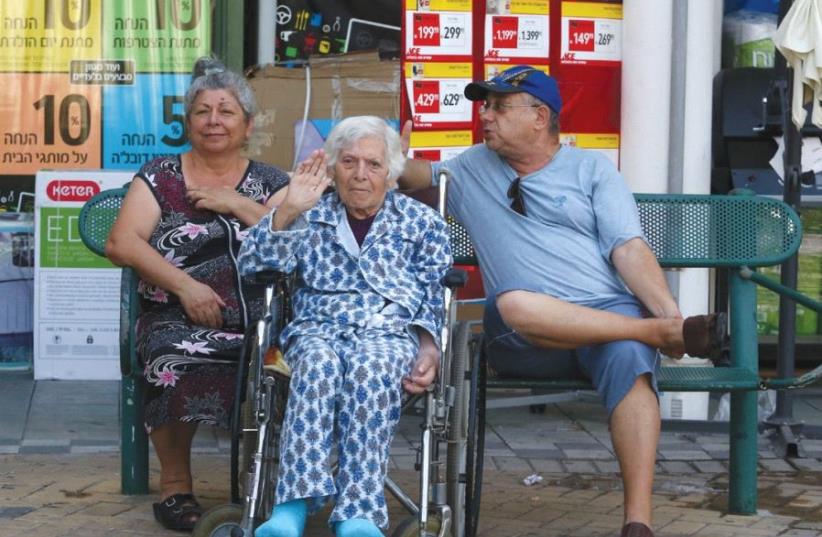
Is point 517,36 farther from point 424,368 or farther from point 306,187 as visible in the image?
point 424,368

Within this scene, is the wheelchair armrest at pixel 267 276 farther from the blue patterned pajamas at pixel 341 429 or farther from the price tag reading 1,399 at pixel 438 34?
the price tag reading 1,399 at pixel 438 34

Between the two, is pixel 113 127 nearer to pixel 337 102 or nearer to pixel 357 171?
pixel 337 102

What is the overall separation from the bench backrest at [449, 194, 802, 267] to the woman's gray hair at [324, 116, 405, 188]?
88 cm

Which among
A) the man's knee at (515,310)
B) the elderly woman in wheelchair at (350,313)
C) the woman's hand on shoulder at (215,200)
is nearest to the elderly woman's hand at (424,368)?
the elderly woman in wheelchair at (350,313)

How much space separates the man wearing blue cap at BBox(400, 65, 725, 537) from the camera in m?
5.16

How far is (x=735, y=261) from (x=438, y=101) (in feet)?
6.48

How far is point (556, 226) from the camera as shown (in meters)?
5.53

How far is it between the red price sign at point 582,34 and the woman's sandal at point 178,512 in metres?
2.98

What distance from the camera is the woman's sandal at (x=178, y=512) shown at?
17.7 feet

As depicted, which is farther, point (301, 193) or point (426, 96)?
point (426, 96)

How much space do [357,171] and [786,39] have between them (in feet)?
7.20

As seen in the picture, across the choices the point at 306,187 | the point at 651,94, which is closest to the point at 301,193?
the point at 306,187

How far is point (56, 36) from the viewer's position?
313 inches

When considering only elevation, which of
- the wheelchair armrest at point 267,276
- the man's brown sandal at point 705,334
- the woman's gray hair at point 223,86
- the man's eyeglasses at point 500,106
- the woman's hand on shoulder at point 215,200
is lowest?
the man's brown sandal at point 705,334
